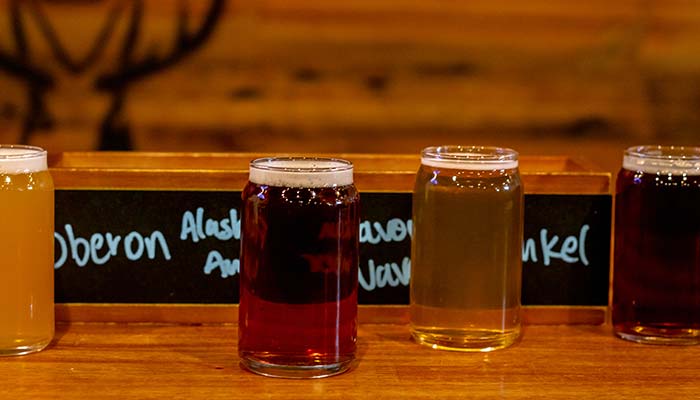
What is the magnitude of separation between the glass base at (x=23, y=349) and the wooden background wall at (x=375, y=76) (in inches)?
21.9

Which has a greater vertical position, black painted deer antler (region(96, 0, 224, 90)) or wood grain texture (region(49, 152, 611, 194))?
black painted deer antler (region(96, 0, 224, 90))

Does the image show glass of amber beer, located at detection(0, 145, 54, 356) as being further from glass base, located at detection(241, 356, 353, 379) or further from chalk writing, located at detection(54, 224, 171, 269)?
glass base, located at detection(241, 356, 353, 379)

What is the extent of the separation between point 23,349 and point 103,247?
0.17m

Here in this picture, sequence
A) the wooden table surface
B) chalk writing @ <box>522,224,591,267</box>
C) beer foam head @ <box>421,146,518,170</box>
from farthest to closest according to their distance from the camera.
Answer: chalk writing @ <box>522,224,591,267</box> < beer foam head @ <box>421,146,518,170</box> < the wooden table surface

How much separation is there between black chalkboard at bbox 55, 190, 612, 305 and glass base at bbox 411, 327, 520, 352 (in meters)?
0.10

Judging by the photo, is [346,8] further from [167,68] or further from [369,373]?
[369,373]

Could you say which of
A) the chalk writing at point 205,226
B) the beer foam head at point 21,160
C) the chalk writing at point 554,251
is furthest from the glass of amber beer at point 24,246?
the chalk writing at point 554,251

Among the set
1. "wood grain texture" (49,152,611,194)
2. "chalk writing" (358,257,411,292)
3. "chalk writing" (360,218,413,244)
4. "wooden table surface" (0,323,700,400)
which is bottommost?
"wooden table surface" (0,323,700,400)

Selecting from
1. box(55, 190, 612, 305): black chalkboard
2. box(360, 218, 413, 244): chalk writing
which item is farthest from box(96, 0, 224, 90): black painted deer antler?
box(360, 218, 413, 244): chalk writing

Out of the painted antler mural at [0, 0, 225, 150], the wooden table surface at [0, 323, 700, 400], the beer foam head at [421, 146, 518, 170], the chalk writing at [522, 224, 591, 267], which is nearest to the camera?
the wooden table surface at [0, 323, 700, 400]

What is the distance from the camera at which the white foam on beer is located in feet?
3.89

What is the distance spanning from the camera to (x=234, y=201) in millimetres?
1263

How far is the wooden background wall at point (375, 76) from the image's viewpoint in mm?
1626

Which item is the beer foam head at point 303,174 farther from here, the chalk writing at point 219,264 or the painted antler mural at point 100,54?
the painted antler mural at point 100,54
